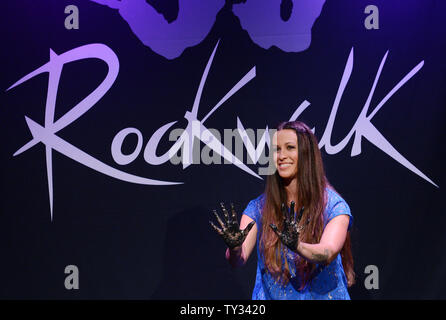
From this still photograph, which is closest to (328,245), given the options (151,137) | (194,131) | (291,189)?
(291,189)

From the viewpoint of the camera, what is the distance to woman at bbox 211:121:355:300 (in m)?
2.31

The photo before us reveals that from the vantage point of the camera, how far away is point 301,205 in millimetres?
2512

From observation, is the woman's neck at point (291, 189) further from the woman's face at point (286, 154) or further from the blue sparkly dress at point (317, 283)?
the blue sparkly dress at point (317, 283)

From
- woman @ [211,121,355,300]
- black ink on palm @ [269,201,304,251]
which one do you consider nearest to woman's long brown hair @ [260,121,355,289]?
woman @ [211,121,355,300]

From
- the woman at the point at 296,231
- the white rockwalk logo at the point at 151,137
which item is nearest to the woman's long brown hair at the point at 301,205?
the woman at the point at 296,231

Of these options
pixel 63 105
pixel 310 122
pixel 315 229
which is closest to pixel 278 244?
pixel 315 229

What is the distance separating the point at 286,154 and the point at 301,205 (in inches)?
9.9

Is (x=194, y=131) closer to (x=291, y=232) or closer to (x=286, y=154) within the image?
(x=286, y=154)

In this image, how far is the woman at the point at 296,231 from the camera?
231cm

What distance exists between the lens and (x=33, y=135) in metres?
3.42

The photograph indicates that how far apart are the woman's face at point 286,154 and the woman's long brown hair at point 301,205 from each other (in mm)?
21

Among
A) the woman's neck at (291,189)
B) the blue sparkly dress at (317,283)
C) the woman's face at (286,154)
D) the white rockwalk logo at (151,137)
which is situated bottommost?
the blue sparkly dress at (317,283)

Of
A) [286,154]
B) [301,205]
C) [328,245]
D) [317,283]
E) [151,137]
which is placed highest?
[151,137]

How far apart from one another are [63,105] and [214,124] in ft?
3.11
